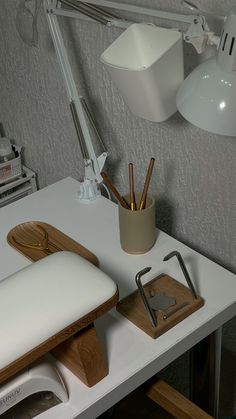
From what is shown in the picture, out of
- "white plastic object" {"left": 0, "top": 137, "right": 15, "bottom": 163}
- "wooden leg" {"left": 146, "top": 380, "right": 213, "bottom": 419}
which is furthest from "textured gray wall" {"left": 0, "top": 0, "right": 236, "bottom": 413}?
"wooden leg" {"left": 146, "top": 380, "right": 213, "bottom": 419}

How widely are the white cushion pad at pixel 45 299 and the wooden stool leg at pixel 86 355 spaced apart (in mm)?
50

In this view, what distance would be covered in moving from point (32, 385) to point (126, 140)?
638 mm

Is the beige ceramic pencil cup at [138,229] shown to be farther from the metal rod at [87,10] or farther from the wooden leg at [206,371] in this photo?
the metal rod at [87,10]

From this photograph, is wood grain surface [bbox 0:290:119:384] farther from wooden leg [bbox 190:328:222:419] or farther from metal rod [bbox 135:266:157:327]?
wooden leg [bbox 190:328:222:419]

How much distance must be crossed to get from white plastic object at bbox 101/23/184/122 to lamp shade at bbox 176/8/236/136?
0.09m

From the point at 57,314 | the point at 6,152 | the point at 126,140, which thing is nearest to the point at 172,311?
the point at 57,314

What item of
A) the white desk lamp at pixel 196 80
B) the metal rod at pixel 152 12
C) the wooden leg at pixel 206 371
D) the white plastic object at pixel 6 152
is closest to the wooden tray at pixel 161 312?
the wooden leg at pixel 206 371

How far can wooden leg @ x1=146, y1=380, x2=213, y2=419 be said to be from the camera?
3.34 ft

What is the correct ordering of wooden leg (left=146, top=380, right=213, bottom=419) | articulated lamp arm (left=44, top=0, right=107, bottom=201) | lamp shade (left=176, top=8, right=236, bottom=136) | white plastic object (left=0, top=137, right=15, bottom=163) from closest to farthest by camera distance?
lamp shade (left=176, top=8, right=236, bottom=136) < wooden leg (left=146, top=380, right=213, bottom=419) < articulated lamp arm (left=44, top=0, right=107, bottom=201) < white plastic object (left=0, top=137, right=15, bottom=163)

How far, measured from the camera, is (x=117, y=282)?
110 centimetres

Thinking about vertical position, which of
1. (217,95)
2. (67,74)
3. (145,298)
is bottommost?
(145,298)

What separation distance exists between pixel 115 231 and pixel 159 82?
1.34 feet

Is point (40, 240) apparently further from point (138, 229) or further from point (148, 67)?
point (148, 67)

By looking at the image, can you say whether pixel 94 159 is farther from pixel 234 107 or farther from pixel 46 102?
pixel 234 107
